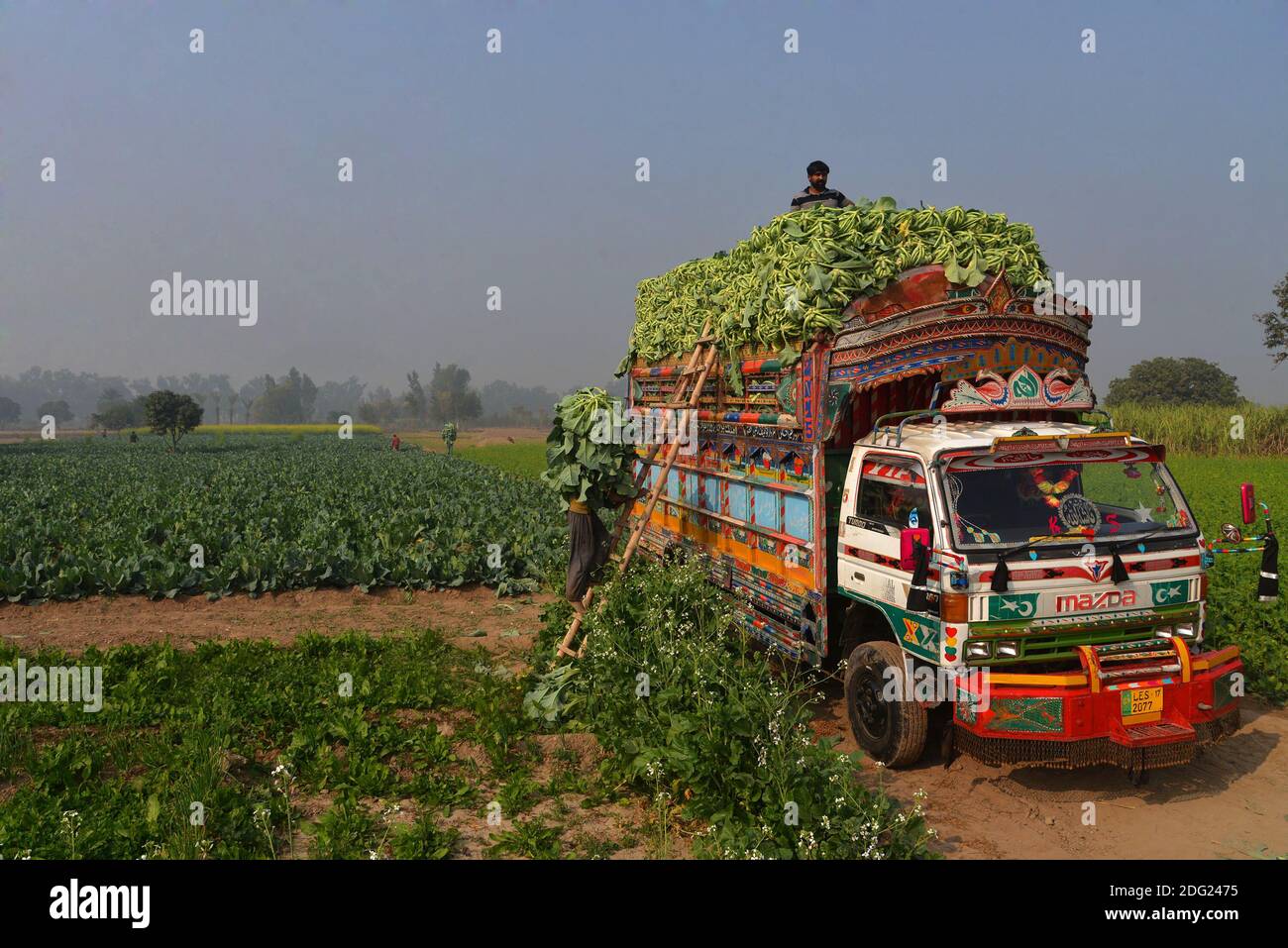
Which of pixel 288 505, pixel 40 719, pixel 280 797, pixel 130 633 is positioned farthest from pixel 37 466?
pixel 280 797

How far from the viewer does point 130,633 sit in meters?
11.1

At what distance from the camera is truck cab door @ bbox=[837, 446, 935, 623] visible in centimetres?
646

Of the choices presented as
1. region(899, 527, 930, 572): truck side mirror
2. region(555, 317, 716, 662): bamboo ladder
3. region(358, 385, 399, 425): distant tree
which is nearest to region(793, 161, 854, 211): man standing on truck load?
region(555, 317, 716, 662): bamboo ladder

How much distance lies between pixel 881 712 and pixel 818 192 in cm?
558

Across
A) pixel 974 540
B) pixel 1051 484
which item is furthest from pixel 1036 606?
pixel 1051 484

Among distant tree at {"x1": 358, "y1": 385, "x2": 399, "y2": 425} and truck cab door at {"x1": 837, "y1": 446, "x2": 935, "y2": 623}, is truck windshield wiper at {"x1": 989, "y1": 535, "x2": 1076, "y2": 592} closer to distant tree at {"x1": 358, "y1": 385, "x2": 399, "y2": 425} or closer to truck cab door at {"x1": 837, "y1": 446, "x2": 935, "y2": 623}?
truck cab door at {"x1": 837, "y1": 446, "x2": 935, "y2": 623}

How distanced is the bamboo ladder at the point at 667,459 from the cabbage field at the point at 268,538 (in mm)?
4045

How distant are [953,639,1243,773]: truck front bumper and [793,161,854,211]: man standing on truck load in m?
5.21

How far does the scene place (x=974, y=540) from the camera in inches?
241

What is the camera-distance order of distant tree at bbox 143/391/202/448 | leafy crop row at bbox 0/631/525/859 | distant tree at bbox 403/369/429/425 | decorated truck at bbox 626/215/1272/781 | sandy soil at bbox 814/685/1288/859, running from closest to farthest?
1. leafy crop row at bbox 0/631/525/859
2. sandy soil at bbox 814/685/1288/859
3. decorated truck at bbox 626/215/1272/781
4. distant tree at bbox 143/391/202/448
5. distant tree at bbox 403/369/429/425

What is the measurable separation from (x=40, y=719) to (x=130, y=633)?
4284 millimetres

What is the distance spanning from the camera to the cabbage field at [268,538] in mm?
13289

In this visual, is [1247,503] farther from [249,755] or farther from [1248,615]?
[249,755]

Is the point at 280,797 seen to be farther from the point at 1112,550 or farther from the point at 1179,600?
the point at 1179,600
